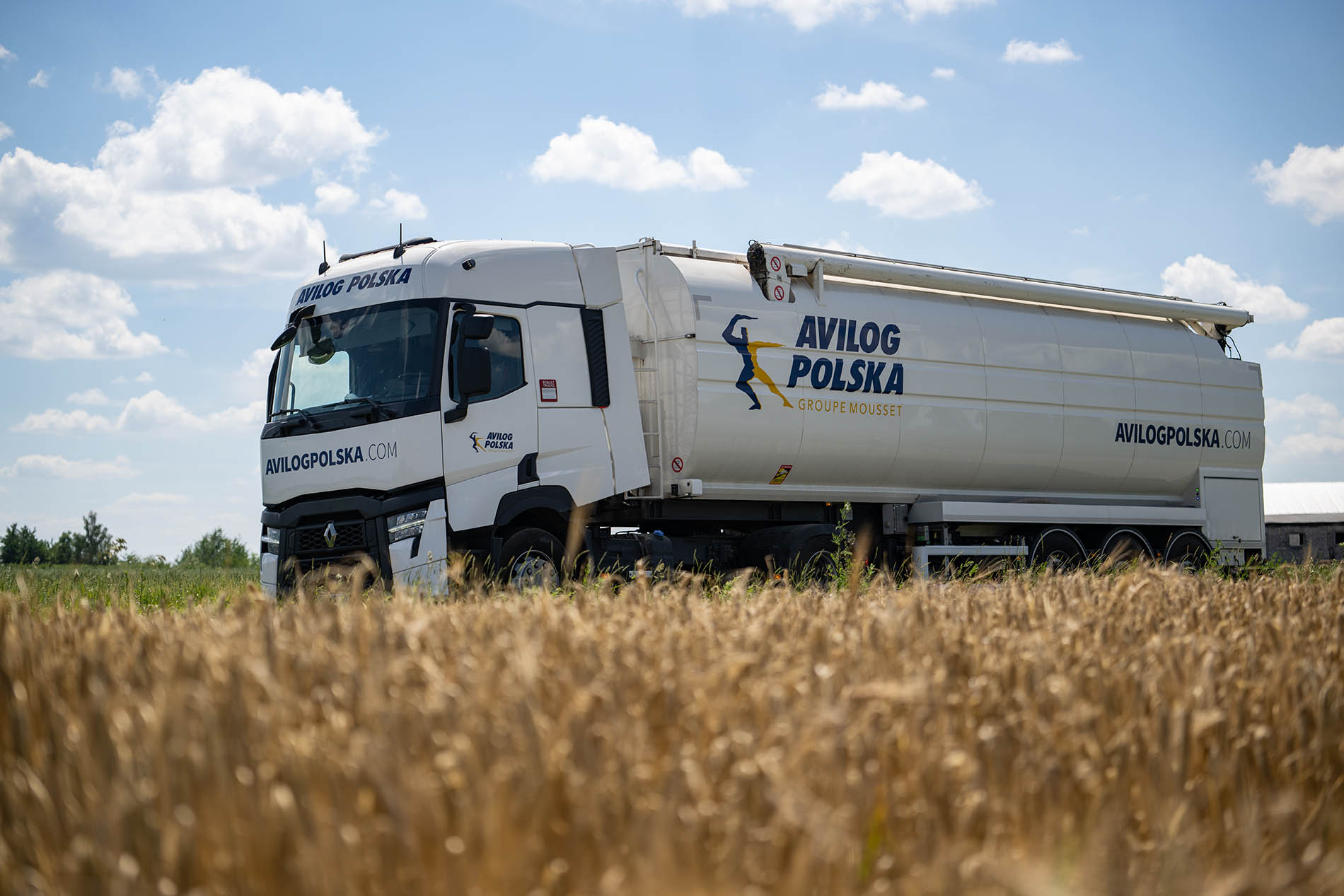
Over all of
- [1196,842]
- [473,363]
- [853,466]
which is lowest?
[1196,842]

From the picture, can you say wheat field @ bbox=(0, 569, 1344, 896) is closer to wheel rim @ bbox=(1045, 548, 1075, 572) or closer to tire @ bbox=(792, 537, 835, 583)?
tire @ bbox=(792, 537, 835, 583)

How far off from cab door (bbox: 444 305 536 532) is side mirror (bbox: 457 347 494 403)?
3.1 inches

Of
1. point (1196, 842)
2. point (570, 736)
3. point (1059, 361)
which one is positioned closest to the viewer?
point (570, 736)

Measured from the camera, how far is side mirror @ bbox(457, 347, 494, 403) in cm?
1056

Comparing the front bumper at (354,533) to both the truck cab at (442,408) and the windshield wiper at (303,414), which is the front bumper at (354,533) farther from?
the windshield wiper at (303,414)

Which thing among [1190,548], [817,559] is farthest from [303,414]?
[1190,548]

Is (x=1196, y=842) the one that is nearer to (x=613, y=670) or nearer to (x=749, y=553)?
(x=613, y=670)

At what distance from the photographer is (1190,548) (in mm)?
16766

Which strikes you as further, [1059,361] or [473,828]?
[1059,361]

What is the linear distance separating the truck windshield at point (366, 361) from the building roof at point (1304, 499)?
120 ft

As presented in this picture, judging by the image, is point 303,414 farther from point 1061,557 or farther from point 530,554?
point 1061,557

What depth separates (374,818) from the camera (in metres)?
2.01

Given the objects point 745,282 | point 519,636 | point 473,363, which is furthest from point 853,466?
point 519,636

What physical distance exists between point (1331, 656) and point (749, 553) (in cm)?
925
